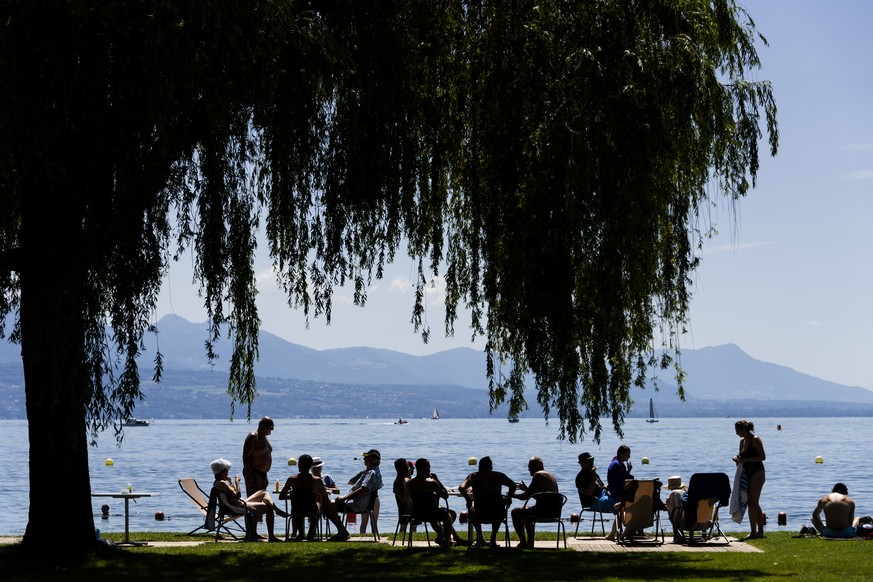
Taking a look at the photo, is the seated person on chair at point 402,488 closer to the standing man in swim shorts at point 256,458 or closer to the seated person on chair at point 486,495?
the seated person on chair at point 486,495

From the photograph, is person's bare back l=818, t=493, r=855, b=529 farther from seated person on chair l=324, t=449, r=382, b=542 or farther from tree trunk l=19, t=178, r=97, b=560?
tree trunk l=19, t=178, r=97, b=560

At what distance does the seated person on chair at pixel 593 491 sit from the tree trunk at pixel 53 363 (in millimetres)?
7060

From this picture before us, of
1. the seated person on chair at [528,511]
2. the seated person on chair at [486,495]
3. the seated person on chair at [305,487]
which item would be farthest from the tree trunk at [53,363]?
the seated person on chair at [528,511]

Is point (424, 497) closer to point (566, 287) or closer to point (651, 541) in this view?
point (651, 541)

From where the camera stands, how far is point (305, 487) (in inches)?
646

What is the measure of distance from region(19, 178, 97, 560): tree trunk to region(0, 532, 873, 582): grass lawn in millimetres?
314

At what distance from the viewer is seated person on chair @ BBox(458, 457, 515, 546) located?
15.0 meters

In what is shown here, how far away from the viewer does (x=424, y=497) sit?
1539cm

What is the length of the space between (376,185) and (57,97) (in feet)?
12.4

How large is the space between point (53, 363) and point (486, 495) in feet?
20.3

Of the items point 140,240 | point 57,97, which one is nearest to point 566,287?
point 140,240

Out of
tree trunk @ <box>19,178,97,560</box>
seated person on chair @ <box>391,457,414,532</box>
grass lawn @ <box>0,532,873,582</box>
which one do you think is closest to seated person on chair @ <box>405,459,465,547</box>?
grass lawn @ <box>0,532,873,582</box>

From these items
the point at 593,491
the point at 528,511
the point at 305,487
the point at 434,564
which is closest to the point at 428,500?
the point at 528,511

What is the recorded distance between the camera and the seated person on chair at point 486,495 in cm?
1502
